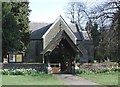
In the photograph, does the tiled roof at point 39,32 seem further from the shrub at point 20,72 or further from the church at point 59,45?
the shrub at point 20,72

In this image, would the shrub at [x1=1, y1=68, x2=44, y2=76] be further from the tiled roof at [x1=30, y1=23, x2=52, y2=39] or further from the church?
the tiled roof at [x1=30, y1=23, x2=52, y2=39]

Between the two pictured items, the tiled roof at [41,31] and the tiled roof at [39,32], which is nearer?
the tiled roof at [39,32]

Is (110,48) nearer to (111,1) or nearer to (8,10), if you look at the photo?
(111,1)

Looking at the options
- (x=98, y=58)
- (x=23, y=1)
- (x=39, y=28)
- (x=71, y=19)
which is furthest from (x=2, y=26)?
(x=71, y=19)

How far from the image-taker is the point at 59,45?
40.3 meters

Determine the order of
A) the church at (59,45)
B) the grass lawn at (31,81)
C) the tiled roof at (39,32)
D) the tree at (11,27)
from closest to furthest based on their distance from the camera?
the grass lawn at (31,81), the tree at (11,27), the church at (59,45), the tiled roof at (39,32)

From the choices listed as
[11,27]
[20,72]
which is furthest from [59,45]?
[20,72]

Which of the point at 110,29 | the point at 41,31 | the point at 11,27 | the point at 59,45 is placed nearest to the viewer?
the point at 110,29

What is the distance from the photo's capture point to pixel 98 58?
56.5 metres

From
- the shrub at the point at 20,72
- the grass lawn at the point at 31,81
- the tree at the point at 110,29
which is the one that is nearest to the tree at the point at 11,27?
the shrub at the point at 20,72

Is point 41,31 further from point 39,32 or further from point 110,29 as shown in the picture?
point 110,29

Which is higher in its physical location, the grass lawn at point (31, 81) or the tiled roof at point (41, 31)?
the tiled roof at point (41, 31)

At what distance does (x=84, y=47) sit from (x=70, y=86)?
39.0 meters

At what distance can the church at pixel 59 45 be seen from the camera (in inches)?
1576
